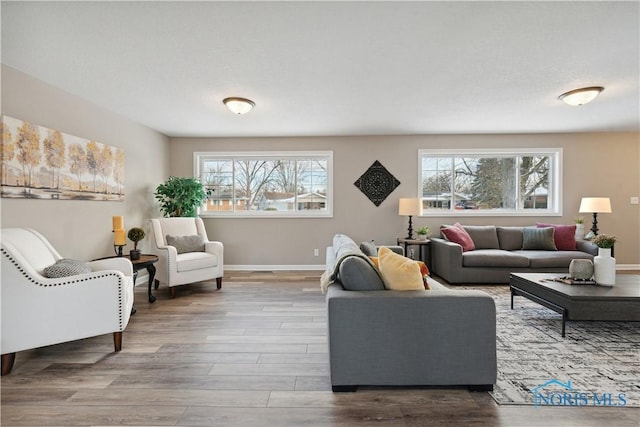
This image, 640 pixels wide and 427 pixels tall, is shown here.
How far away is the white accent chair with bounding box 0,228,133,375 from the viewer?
209 cm

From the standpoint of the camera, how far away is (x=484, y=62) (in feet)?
8.96

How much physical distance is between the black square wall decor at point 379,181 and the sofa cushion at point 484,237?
54.9 inches

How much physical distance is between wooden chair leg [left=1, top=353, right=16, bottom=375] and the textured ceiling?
7.40ft

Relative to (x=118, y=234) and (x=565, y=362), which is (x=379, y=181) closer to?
(x=565, y=362)

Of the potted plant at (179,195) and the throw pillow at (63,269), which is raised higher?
the potted plant at (179,195)

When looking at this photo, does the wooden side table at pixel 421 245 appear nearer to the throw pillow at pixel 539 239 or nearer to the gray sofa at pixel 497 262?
the gray sofa at pixel 497 262

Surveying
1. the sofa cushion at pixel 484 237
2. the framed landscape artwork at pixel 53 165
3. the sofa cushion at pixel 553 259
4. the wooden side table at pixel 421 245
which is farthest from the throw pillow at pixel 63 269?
the sofa cushion at pixel 553 259

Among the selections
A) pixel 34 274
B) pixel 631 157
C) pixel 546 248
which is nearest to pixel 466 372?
pixel 34 274

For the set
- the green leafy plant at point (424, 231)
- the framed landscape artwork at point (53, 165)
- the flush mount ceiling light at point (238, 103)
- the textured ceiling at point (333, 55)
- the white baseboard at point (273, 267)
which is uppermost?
the textured ceiling at point (333, 55)

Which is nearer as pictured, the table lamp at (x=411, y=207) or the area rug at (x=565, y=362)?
the area rug at (x=565, y=362)

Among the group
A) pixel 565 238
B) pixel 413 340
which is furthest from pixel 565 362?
pixel 565 238


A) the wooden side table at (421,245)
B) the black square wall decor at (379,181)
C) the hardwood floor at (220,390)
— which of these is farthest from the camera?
the black square wall decor at (379,181)

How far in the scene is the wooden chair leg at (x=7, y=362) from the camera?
2.10 m

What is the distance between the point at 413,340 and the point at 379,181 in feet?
12.7
